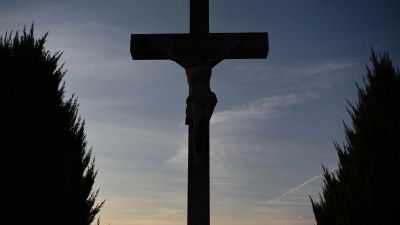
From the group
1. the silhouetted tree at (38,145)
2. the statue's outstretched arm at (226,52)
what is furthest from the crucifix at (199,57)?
the silhouetted tree at (38,145)

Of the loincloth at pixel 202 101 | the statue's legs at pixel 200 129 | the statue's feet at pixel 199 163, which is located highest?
the loincloth at pixel 202 101

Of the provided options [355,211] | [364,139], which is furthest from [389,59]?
[355,211]

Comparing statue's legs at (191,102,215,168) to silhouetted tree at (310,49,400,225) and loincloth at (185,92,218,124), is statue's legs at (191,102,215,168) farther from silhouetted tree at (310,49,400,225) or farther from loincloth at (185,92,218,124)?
silhouetted tree at (310,49,400,225)

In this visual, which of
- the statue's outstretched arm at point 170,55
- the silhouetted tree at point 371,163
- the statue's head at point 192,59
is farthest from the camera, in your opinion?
the statue's outstretched arm at point 170,55

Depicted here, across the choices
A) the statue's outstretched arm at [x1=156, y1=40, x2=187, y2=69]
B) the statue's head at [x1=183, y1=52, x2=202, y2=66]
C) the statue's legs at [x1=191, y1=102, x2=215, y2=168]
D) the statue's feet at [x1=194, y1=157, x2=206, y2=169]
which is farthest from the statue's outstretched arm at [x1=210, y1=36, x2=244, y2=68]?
the statue's feet at [x1=194, y1=157, x2=206, y2=169]

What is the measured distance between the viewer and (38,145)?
259 inches

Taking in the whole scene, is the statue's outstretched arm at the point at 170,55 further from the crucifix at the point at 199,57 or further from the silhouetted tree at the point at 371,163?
the silhouetted tree at the point at 371,163

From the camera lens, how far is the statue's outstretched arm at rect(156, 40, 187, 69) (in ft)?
21.9

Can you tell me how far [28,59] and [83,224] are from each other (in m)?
3.02

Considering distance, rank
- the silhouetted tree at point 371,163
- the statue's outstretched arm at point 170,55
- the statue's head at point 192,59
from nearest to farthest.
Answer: the silhouetted tree at point 371,163 < the statue's head at point 192,59 < the statue's outstretched arm at point 170,55

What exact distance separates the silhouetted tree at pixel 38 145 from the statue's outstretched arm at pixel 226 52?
2723mm

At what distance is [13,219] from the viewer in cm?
580

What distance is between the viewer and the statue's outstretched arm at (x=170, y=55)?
6.67 m

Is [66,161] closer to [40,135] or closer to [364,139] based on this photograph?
[40,135]
